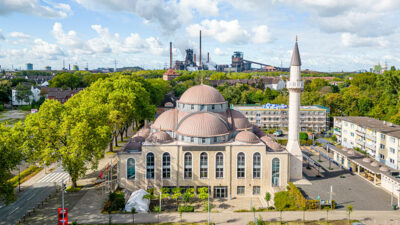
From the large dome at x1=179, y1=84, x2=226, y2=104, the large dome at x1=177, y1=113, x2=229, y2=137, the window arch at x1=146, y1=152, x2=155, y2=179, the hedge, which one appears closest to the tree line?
the window arch at x1=146, y1=152, x2=155, y2=179

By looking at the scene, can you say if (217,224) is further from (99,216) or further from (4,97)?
(4,97)

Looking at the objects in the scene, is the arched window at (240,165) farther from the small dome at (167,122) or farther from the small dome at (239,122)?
the small dome at (167,122)

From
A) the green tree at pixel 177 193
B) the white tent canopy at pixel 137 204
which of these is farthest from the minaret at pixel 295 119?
the white tent canopy at pixel 137 204

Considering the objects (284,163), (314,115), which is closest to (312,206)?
(284,163)

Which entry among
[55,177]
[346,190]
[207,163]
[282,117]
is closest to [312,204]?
[346,190]

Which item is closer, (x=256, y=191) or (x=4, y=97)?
(x=256, y=191)

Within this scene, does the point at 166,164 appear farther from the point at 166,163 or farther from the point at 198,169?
the point at 198,169
